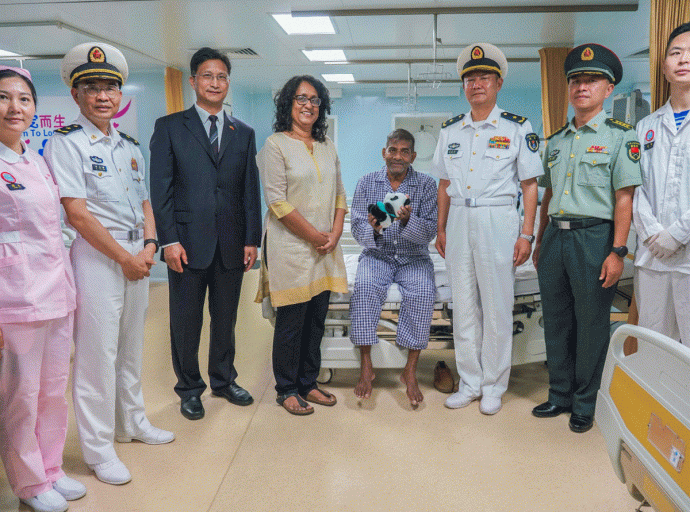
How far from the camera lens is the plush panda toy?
10.5 feet

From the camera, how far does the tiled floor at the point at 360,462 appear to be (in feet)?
7.08

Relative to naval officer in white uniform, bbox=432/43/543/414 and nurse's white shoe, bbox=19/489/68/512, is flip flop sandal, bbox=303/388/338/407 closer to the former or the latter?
naval officer in white uniform, bbox=432/43/543/414

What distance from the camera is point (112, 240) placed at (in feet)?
7.18

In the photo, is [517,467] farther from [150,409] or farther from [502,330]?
[150,409]

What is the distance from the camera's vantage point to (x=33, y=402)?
6.51 feet

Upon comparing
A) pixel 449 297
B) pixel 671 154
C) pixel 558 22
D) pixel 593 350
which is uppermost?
pixel 558 22

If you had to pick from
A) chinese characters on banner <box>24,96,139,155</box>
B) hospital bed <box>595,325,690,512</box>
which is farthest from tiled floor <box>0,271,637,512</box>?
chinese characters on banner <box>24,96,139,155</box>

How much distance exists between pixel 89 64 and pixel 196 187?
29.8 inches

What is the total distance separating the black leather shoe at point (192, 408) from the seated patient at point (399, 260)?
2.90 feet

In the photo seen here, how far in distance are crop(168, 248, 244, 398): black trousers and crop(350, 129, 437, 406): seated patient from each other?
2.38 feet

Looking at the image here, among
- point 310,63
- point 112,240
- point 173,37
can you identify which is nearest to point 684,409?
point 112,240

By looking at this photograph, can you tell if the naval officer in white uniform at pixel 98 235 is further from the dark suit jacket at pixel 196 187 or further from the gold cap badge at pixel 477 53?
the gold cap badge at pixel 477 53

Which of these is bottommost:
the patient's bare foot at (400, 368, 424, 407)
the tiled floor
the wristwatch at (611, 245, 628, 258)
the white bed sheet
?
the tiled floor

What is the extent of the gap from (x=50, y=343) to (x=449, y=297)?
2138 millimetres
